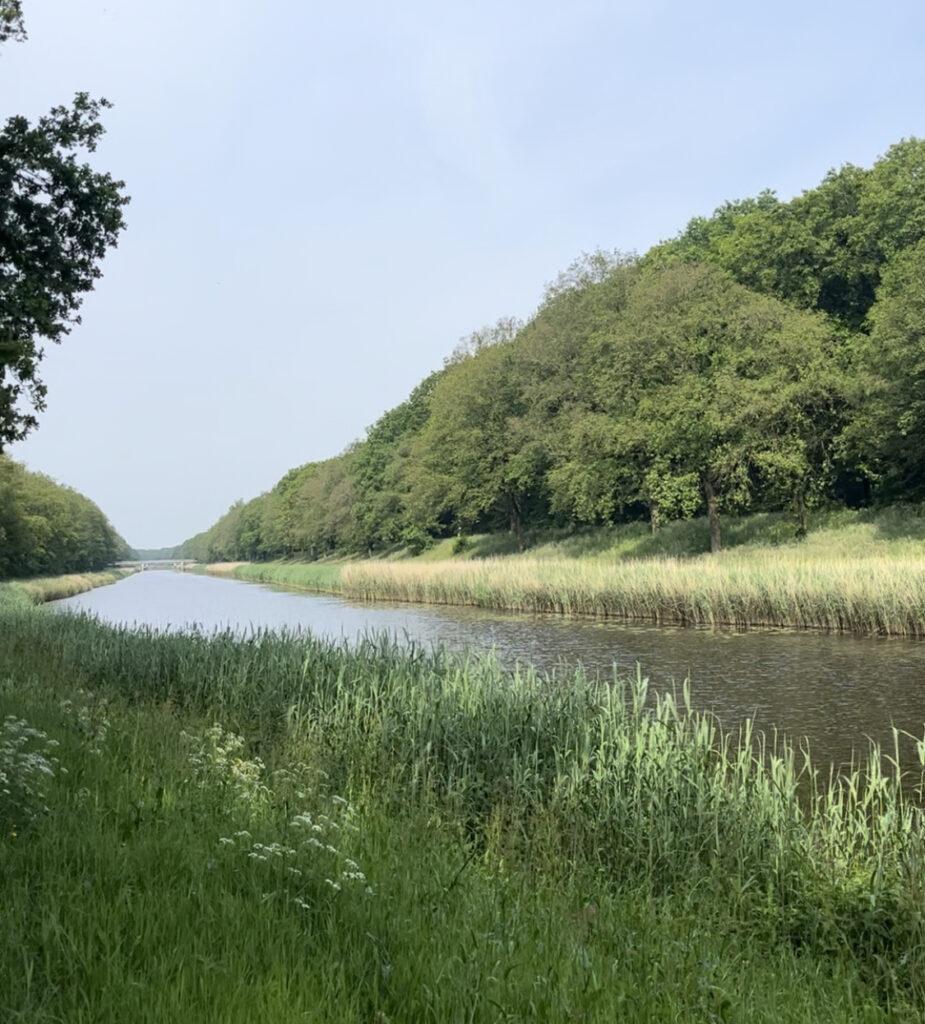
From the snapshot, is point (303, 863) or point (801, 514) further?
point (801, 514)

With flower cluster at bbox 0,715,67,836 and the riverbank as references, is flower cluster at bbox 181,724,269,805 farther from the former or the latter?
the riverbank

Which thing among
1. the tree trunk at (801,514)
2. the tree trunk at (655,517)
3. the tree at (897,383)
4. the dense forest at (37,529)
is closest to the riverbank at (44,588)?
the dense forest at (37,529)

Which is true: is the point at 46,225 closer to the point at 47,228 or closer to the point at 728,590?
the point at 47,228

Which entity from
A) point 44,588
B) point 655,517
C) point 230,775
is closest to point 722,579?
point 655,517

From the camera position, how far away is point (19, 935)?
2652 millimetres

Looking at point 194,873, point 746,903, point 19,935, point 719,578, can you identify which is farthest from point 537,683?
point 719,578

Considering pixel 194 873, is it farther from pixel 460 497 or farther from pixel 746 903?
pixel 460 497

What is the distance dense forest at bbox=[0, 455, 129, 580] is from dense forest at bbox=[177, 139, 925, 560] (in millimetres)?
26279

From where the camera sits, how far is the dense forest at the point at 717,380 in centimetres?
3130

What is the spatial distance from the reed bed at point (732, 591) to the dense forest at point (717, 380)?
17.9 feet

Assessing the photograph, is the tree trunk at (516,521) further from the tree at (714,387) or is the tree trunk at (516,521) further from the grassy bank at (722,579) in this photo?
the tree at (714,387)

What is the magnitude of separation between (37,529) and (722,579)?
5345cm

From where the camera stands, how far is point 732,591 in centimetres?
2138

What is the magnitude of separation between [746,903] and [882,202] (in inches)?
1605
